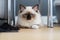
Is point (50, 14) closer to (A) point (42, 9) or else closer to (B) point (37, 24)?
(B) point (37, 24)

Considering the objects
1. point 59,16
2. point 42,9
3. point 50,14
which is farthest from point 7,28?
point 59,16

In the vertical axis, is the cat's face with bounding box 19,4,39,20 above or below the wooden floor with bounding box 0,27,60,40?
above

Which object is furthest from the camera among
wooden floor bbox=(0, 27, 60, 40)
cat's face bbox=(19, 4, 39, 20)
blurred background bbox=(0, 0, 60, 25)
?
blurred background bbox=(0, 0, 60, 25)

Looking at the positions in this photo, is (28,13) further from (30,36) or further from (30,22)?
(30,36)

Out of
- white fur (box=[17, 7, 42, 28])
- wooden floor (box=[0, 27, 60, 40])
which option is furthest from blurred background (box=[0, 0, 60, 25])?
wooden floor (box=[0, 27, 60, 40])

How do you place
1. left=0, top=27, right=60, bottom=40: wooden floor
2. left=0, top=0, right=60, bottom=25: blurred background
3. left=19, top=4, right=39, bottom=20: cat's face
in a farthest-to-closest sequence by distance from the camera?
left=0, top=0, right=60, bottom=25: blurred background, left=19, top=4, right=39, bottom=20: cat's face, left=0, top=27, right=60, bottom=40: wooden floor

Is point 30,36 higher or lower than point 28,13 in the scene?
lower

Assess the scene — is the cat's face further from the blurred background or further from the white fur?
the blurred background

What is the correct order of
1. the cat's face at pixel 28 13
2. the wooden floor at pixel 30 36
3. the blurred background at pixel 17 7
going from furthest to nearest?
the blurred background at pixel 17 7 < the cat's face at pixel 28 13 < the wooden floor at pixel 30 36

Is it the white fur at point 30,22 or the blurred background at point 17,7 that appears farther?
the blurred background at point 17,7

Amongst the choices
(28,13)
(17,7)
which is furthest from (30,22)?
(17,7)

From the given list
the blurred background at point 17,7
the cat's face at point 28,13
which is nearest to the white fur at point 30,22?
the cat's face at point 28,13

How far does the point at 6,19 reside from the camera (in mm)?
1676

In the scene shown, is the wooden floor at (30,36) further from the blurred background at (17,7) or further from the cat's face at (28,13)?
the blurred background at (17,7)
